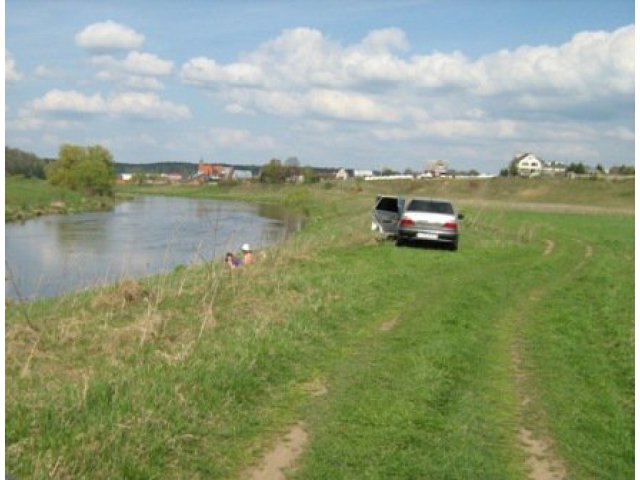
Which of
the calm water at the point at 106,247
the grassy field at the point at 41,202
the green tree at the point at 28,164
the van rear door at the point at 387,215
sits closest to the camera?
the calm water at the point at 106,247

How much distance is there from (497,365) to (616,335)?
2558 mm

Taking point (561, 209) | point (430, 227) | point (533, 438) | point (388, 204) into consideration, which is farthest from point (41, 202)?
point (533, 438)

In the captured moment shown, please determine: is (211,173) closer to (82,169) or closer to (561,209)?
(82,169)

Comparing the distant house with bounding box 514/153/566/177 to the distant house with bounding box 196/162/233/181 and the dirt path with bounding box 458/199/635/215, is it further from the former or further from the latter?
the dirt path with bounding box 458/199/635/215

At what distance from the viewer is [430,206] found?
76.0 feet

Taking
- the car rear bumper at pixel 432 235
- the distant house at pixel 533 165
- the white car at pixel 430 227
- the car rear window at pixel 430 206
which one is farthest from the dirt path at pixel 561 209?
the distant house at pixel 533 165

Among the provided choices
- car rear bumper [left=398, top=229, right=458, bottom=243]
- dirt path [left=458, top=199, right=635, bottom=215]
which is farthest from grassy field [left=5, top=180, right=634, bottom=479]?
dirt path [left=458, top=199, right=635, bottom=215]

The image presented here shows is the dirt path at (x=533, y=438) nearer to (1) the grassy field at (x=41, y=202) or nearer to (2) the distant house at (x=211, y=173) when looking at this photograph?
(1) the grassy field at (x=41, y=202)

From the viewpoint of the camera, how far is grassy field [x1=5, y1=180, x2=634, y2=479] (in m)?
5.34

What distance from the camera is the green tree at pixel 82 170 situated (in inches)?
3403

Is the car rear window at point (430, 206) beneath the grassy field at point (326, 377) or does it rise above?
above

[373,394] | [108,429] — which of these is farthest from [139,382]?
[373,394]

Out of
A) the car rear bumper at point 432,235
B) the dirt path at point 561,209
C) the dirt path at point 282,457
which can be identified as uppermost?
the car rear bumper at point 432,235

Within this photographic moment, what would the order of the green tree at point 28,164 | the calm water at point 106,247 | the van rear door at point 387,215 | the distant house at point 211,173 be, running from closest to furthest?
1. the calm water at point 106,247
2. the van rear door at point 387,215
3. the green tree at point 28,164
4. the distant house at point 211,173
